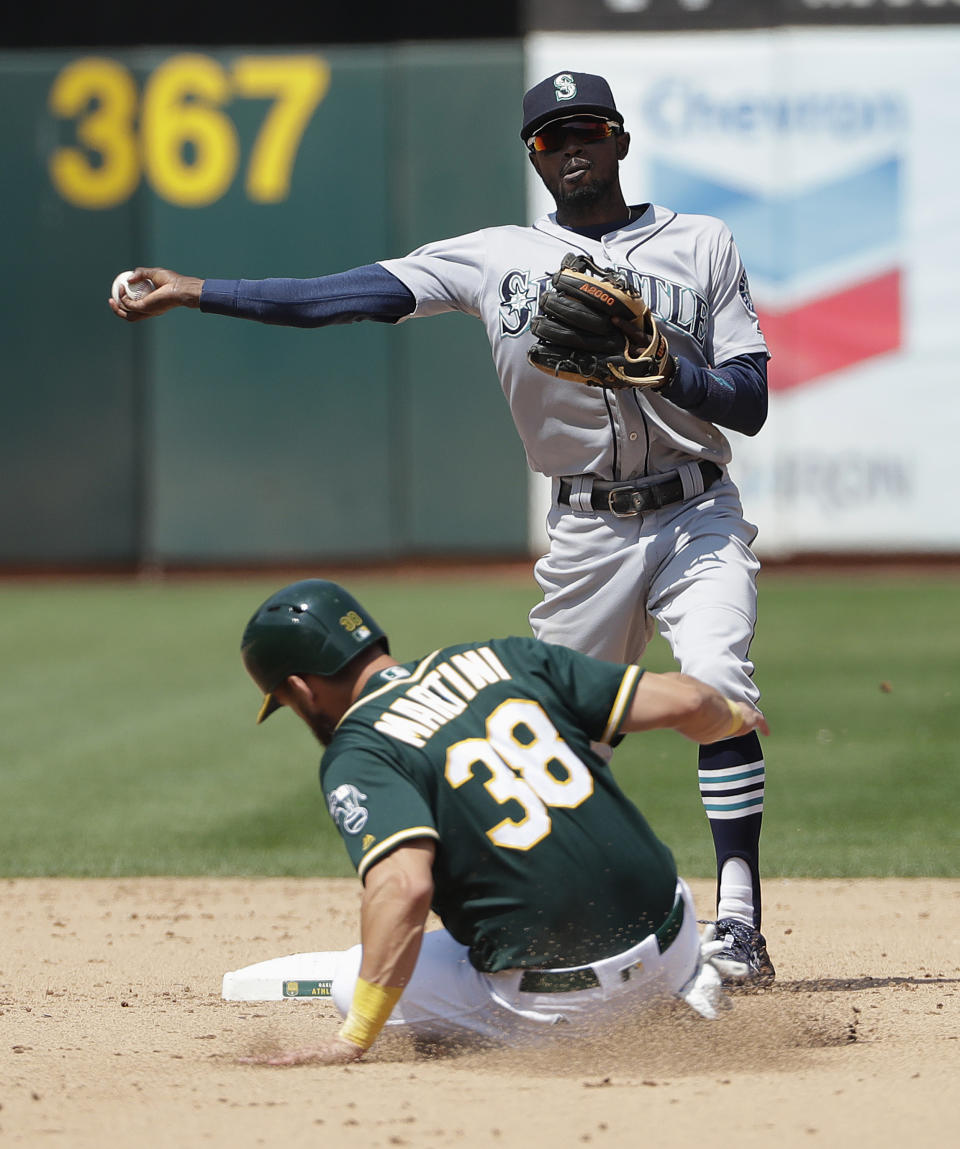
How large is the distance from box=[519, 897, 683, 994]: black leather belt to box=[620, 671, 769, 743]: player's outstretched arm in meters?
0.36

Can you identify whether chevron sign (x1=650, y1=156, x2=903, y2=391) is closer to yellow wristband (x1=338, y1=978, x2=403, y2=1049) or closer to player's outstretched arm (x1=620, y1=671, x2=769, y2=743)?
player's outstretched arm (x1=620, y1=671, x2=769, y2=743)

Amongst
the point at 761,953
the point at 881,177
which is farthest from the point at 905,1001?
the point at 881,177

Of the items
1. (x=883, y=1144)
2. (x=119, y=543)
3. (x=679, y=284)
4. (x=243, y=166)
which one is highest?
(x=243, y=166)

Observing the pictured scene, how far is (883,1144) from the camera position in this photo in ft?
8.46

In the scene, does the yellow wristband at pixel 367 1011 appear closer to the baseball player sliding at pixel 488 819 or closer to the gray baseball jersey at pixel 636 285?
the baseball player sliding at pixel 488 819

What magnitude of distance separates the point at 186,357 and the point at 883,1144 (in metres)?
10.9

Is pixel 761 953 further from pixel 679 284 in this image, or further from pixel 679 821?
pixel 679 821

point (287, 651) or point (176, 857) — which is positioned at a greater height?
point (287, 651)

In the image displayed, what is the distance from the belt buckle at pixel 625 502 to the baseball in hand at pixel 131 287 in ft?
3.91

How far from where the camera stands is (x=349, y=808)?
9.41 ft

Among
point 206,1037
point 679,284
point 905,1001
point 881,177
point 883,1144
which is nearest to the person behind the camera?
point 883,1144

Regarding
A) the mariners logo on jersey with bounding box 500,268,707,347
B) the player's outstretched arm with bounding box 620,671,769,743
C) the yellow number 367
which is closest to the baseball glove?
the mariners logo on jersey with bounding box 500,268,707,347

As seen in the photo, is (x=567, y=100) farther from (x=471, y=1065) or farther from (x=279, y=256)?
(x=279, y=256)

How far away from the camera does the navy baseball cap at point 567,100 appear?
12.6ft
